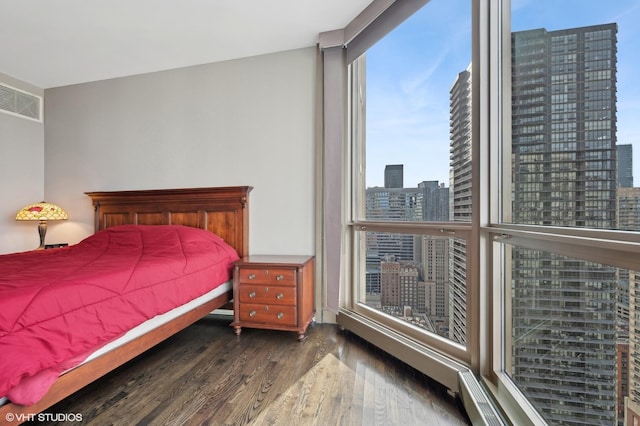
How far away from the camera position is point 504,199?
145 cm

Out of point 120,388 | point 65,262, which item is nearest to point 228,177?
point 65,262

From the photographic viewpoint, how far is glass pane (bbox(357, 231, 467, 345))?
1.73m

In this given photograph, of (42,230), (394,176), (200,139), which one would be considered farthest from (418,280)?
(42,230)

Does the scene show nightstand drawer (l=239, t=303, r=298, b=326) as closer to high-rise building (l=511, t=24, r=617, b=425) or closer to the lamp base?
high-rise building (l=511, t=24, r=617, b=425)

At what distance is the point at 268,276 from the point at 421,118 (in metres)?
1.64

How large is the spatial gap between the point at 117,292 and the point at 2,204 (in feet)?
9.57

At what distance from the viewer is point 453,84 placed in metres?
1.78

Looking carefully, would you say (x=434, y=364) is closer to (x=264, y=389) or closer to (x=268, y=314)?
(x=264, y=389)

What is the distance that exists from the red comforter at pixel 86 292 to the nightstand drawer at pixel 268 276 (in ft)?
0.70

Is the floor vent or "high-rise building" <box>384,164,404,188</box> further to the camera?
"high-rise building" <box>384,164,404,188</box>

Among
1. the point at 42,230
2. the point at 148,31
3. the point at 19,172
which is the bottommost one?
the point at 42,230

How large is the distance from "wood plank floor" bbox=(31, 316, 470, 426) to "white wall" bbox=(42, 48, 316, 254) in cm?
102

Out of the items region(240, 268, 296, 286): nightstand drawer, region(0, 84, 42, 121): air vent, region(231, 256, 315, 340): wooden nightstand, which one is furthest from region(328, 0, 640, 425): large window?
region(0, 84, 42, 121): air vent

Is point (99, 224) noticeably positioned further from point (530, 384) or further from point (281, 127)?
point (530, 384)
